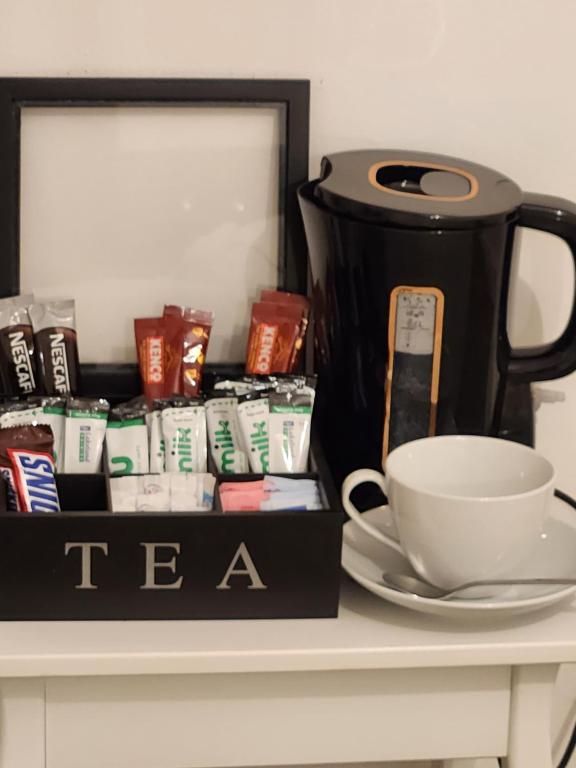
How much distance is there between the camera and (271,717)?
28.7 inches

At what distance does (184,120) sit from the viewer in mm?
947

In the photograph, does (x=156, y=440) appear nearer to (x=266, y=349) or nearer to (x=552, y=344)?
(x=266, y=349)

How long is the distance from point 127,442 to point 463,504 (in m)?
0.28

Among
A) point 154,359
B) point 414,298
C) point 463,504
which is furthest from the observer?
point 154,359

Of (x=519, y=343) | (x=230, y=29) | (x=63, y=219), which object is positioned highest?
(x=230, y=29)

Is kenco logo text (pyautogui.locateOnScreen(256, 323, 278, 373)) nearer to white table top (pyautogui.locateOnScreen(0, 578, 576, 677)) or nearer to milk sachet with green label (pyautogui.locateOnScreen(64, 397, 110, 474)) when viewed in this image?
milk sachet with green label (pyautogui.locateOnScreen(64, 397, 110, 474))

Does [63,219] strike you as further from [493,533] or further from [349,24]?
[493,533]

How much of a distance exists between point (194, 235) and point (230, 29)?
18 cm

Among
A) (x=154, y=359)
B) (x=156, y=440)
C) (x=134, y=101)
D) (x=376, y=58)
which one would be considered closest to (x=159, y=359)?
(x=154, y=359)

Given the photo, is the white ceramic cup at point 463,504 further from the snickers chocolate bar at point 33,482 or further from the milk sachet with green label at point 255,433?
the snickers chocolate bar at point 33,482

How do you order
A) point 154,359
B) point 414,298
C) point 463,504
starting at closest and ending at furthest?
point 463,504 < point 414,298 < point 154,359

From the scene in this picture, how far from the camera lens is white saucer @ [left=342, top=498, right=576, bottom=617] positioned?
Result: 0.71 m

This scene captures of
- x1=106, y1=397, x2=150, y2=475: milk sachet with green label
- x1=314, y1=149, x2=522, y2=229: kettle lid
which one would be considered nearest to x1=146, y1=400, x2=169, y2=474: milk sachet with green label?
x1=106, y1=397, x2=150, y2=475: milk sachet with green label

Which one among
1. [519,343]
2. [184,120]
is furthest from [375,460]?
[184,120]
